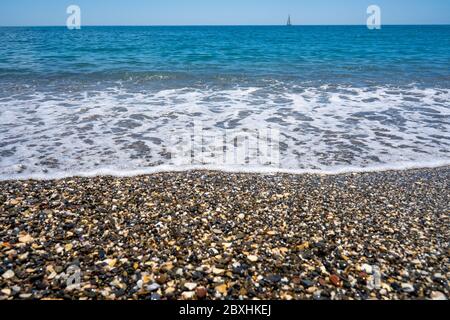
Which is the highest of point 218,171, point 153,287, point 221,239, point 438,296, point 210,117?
point 210,117

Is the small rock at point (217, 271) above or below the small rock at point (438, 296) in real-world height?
above

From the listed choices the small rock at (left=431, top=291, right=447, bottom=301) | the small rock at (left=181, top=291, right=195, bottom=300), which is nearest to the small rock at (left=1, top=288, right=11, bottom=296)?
the small rock at (left=181, top=291, right=195, bottom=300)

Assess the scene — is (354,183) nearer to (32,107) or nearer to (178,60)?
(32,107)

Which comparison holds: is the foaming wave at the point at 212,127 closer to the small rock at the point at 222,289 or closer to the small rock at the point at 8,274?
the small rock at the point at 8,274

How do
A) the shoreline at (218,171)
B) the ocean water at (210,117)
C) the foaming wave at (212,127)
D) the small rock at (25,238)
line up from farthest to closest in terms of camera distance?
the ocean water at (210,117)
the foaming wave at (212,127)
the shoreline at (218,171)
the small rock at (25,238)

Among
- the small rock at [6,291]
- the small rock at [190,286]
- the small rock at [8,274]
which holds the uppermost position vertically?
the small rock at [8,274]

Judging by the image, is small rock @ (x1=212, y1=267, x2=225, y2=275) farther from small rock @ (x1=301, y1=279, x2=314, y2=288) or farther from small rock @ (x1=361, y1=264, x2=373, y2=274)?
small rock @ (x1=361, y1=264, x2=373, y2=274)

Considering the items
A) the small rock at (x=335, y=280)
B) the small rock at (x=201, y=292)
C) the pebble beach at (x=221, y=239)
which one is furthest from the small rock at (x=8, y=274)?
the small rock at (x=335, y=280)

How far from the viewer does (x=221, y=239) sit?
4199 millimetres

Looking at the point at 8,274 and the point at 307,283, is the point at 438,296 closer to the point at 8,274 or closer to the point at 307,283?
the point at 307,283

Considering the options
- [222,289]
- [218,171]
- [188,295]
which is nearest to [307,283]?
[222,289]

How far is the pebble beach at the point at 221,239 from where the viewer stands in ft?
11.3
